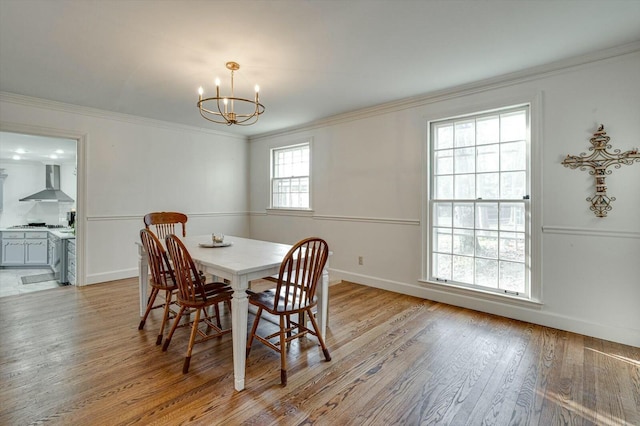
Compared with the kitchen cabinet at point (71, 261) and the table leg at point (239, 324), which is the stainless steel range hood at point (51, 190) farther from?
the table leg at point (239, 324)

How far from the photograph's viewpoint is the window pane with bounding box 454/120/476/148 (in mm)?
3322

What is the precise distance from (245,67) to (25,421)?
2833 millimetres

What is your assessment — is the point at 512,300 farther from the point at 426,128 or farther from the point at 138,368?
the point at 138,368

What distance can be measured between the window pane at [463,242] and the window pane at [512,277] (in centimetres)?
33

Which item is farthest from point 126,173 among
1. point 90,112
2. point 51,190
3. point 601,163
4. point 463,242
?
point 601,163

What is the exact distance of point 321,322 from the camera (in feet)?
8.16

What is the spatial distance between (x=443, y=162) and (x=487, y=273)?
129 centimetres

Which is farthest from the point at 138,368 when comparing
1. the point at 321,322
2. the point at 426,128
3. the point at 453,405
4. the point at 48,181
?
the point at 48,181

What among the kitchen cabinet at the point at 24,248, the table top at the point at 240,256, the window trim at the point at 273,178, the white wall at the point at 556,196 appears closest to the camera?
the table top at the point at 240,256

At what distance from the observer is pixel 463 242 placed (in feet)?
11.2

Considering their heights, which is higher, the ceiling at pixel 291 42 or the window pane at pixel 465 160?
the ceiling at pixel 291 42

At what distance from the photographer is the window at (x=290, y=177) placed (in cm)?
508

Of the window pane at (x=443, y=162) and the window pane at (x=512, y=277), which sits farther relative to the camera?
the window pane at (x=443, y=162)

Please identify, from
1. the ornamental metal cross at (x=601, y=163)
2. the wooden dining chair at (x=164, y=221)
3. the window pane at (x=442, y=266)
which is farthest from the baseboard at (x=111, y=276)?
the ornamental metal cross at (x=601, y=163)
